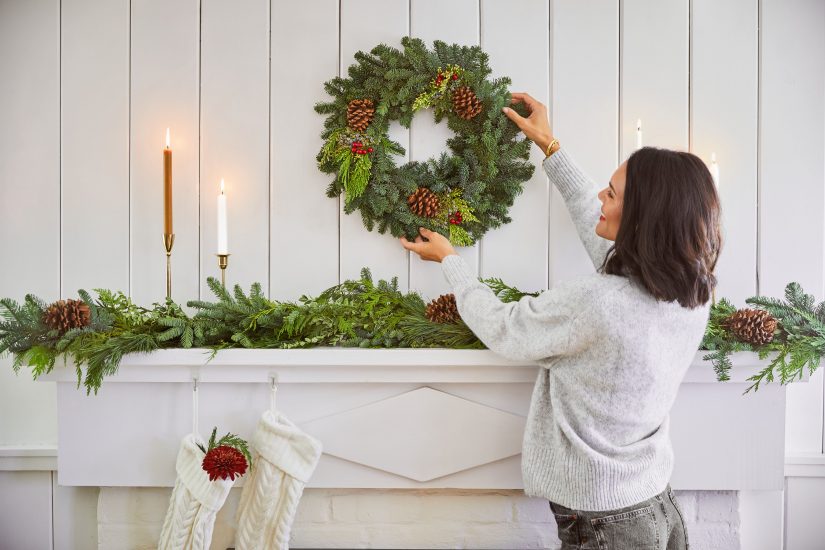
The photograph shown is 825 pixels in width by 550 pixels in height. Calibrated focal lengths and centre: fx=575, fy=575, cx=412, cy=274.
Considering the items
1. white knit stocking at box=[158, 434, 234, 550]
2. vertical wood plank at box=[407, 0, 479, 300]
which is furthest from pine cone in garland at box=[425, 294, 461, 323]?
white knit stocking at box=[158, 434, 234, 550]

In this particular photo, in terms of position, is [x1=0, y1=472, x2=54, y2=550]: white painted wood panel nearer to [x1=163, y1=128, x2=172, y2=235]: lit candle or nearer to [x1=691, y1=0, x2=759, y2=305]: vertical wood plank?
[x1=163, y1=128, x2=172, y2=235]: lit candle

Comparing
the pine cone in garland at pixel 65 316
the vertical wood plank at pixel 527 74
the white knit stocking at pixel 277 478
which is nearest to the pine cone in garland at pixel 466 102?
the vertical wood plank at pixel 527 74

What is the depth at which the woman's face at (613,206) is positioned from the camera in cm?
106

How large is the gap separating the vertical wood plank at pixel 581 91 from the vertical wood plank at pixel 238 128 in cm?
73

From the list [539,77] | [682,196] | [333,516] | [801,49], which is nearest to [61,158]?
[333,516]

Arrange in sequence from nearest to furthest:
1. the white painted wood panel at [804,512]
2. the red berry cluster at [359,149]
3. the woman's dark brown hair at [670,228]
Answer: the woman's dark brown hair at [670,228], the red berry cluster at [359,149], the white painted wood panel at [804,512]

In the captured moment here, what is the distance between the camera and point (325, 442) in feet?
4.08

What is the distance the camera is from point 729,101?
1439 millimetres

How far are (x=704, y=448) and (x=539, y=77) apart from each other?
95 centimetres

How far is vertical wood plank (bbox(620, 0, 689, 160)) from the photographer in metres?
1.44

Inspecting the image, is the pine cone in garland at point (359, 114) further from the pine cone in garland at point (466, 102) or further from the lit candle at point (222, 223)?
the lit candle at point (222, 223)

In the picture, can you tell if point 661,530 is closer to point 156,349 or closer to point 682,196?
point 682,196

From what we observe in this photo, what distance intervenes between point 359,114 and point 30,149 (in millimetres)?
→ 841

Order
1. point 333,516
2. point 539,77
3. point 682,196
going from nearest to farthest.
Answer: point 682,196
point 333,516
point 539,77
